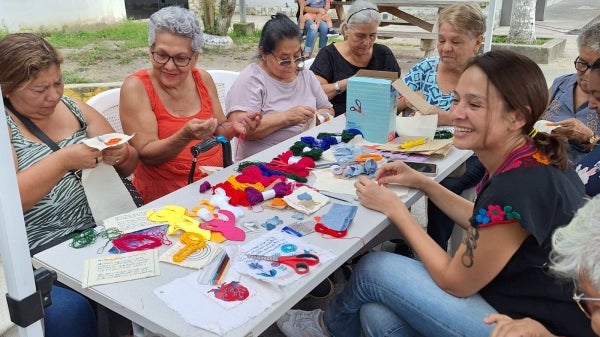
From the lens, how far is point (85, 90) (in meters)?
4.41

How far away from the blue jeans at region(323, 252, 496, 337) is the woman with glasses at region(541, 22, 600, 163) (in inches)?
45.2

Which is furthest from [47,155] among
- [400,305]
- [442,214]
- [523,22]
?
[523,22]

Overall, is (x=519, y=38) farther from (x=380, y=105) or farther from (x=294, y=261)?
(x=294, y=261)

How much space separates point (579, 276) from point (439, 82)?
2.22 m

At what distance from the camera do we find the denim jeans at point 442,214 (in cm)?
286

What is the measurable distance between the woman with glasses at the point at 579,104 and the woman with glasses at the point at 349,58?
1.15m

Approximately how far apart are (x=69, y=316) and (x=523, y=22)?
904 centimetres

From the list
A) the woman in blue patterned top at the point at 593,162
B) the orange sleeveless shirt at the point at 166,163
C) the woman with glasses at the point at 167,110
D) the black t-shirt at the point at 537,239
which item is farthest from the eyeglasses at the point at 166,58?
the woman in blue patterned top at the point at 593,162

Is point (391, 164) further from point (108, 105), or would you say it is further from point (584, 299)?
point (108, 105)

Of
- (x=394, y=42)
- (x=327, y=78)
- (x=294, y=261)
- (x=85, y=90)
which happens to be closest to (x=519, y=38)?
(x=394, y=42)

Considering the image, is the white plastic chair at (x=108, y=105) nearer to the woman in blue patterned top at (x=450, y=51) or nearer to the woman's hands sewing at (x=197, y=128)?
the woman's hands sewing at (x=197, y=128)

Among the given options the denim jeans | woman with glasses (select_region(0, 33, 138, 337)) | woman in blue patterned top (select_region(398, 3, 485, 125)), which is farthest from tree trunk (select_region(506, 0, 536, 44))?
woman with glasses (select_region(0, 33, 138, 337))

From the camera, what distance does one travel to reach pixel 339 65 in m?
3.70

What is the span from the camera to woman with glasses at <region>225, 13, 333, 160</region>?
277cm
